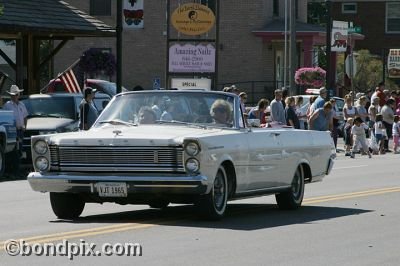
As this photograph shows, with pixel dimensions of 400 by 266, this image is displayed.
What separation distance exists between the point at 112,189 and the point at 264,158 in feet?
8.38

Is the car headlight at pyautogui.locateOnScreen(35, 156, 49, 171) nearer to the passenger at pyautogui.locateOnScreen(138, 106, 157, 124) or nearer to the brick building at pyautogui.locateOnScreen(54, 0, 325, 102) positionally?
the passenger at pyautogui.locateOnScreen(138, 106, 157, 124)

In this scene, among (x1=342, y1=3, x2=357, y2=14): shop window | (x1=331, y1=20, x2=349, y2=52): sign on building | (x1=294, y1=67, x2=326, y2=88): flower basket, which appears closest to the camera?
(x1=331, y1=20, x2=349, y2=52): sign on building

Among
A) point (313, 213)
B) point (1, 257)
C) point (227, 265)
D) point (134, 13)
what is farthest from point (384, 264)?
point (134, 13)

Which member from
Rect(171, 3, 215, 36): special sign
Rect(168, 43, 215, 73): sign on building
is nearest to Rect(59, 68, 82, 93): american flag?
Rect(168, 43, 215, 73): sign on building

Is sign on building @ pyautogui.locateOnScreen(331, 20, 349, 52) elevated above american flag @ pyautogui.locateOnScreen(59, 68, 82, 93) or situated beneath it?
elevated above

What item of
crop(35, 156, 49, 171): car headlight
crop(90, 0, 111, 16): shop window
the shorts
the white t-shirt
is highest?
crop(90, 0, 111, 16): shop window

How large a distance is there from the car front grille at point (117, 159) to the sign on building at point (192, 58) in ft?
70.2

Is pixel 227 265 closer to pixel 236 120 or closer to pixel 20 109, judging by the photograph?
pixel 236 120

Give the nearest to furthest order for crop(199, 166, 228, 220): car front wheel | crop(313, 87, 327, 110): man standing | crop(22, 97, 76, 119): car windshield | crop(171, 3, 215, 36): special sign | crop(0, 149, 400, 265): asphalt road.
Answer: crop(0, 149, 400, 265): asphalt road, crop(199, 166, 228, 220): car front wheel, crop(22, 97, 76, 119): car windshield, crop(313, 87, 327, 110): man standing, crop(171, 3, 215, 36): special sign

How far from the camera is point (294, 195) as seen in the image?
16109mm

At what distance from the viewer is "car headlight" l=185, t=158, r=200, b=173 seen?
13.2 m

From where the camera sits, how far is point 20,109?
24.9 metres

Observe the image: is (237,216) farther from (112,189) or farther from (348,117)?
(348,117)

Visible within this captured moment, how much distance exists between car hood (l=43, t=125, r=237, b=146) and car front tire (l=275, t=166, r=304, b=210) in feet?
6.73
